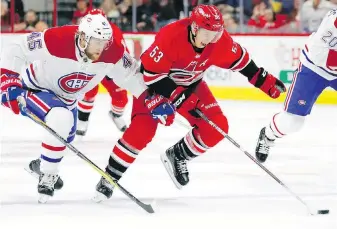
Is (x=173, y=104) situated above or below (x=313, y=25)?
above

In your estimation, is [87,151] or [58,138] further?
[87,151]

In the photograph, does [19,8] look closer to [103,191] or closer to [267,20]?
[267,20]

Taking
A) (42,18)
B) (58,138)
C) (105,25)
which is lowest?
(42,18)

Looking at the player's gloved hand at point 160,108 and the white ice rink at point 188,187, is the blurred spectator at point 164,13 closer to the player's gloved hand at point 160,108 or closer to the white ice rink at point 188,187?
the white ice rink at point 188,187

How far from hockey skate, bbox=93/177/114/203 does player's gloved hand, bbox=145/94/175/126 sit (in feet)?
1.24

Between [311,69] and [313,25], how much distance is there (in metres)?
3.72

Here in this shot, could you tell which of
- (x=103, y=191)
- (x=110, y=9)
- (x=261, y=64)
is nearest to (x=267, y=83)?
(x=103, y=191)

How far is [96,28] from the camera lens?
12.1ft

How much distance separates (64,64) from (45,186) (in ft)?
1.78

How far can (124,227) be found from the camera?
353 cm

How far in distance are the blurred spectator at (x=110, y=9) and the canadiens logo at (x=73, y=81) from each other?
4.89m

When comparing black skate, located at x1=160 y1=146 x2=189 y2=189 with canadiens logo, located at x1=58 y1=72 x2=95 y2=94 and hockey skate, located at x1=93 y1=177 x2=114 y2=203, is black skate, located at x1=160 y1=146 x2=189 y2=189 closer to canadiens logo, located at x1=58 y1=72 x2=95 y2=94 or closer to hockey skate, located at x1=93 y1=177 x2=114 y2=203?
hockey skate, located at x1=93 y1=177 x2=114 y2=203

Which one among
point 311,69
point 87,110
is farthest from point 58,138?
point 87,110

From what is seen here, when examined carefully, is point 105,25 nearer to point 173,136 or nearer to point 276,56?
point 173,136
